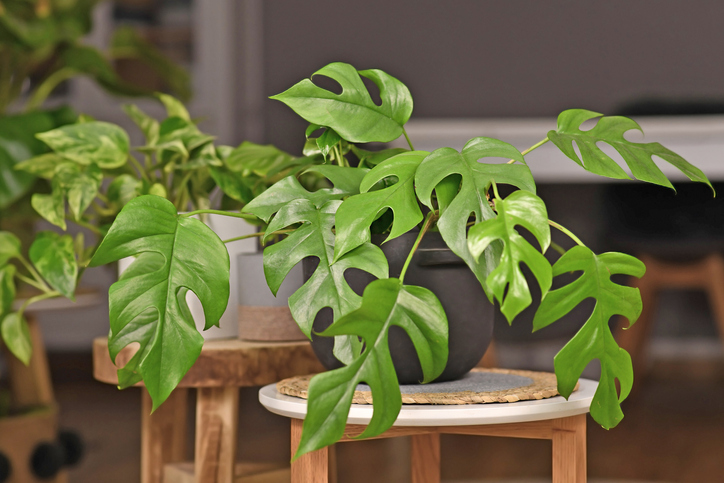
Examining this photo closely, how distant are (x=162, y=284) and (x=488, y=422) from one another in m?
0.26

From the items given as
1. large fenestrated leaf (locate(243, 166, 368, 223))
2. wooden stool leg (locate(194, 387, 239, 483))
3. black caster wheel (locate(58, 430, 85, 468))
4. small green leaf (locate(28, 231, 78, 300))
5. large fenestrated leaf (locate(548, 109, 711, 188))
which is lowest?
black caster wheel (locate(58, 430, 85, 468))

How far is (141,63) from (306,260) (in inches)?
126

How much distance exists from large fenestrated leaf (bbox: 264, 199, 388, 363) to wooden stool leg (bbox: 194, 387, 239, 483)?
0.29m

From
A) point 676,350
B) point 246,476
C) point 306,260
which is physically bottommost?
point 676,350

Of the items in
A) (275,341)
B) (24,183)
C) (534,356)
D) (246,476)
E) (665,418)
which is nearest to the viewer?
(275,341)

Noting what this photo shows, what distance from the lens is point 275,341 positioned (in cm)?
79

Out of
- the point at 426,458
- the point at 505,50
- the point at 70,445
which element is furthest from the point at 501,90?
the point at 426,458

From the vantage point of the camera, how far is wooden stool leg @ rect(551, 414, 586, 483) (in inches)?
21.6

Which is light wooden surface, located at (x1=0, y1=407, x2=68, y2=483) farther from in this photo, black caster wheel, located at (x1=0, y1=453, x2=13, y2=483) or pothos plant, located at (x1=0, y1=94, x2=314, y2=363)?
pothos plant, located at (x1=0, y1=94, x2=314, y2=363)

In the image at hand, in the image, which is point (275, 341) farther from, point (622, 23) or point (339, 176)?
point (622, 23)

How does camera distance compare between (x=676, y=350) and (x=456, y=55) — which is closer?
(x=676, y=350)

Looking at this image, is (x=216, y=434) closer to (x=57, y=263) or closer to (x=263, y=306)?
(x=263, y=306)

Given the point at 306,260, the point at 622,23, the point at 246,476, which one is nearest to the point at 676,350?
the point at 622,23

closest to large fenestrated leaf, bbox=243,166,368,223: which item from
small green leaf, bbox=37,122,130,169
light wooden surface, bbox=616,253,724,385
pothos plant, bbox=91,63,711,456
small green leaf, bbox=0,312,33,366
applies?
pothos plant, bbox=91,63,711,456
